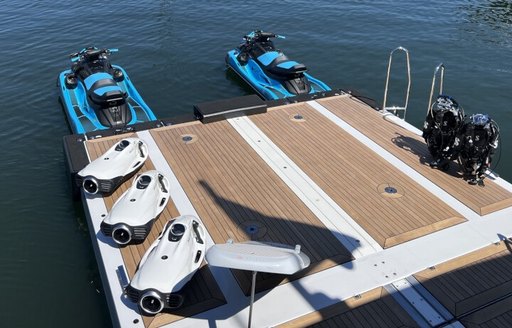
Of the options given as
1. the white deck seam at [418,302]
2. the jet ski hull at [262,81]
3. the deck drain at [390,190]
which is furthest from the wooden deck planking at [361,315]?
the jet ski hull at [262,81]

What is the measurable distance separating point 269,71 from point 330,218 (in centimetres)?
925

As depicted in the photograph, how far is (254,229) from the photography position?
9539 mm

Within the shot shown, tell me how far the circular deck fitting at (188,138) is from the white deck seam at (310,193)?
137 centimetres

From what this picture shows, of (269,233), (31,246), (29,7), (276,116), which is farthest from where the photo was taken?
(29,7)

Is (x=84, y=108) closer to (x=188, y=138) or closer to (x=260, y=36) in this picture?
(x=188, y=138)

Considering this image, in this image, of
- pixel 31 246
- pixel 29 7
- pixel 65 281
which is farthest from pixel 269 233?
pixel 29 7

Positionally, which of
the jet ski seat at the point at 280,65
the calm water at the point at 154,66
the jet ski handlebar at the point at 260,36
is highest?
the jet ski handlebar at the point at 260,36

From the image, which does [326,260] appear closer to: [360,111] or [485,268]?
→ [485,268]

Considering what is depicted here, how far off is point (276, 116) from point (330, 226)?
562 cm

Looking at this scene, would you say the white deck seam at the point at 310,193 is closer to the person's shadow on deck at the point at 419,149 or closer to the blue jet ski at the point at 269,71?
the person's shadow on deck at the point at 419,149

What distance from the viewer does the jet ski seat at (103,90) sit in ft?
46.4

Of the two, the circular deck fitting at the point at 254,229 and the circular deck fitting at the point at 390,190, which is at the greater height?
the circular deck fitting at the point at 390,190

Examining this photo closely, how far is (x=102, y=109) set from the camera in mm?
14539

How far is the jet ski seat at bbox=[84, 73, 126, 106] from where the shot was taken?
1415 centimetres
